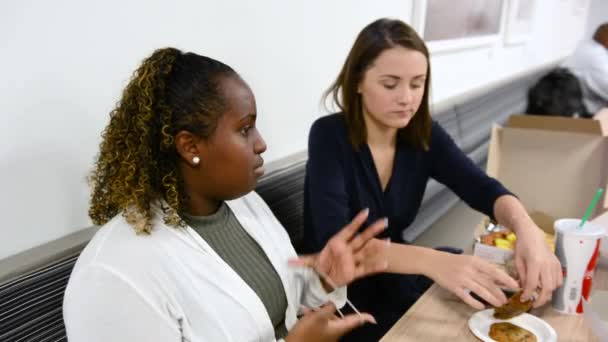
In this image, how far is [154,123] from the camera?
33.9 inches

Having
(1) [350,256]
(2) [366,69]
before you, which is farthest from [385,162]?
(1) [350,256]

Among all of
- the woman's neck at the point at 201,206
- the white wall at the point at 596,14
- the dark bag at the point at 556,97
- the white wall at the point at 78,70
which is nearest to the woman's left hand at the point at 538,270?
the woman's neck at the point at 201,206

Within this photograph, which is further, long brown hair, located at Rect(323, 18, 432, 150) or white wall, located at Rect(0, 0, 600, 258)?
long brown hair, located at Rect(323, 18, 432, 150)

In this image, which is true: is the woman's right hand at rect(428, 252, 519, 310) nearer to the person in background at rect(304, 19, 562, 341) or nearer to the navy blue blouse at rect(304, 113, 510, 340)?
the person in background at rect(304, 19, 562, 341)

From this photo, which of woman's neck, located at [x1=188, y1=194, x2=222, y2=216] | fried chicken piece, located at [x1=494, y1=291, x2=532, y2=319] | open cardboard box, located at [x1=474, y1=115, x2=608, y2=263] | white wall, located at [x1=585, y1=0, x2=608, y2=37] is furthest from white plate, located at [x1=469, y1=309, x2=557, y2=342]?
white wall, located at [x1=585, y1=0, x2=608, y2=37]

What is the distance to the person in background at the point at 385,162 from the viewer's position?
52.1 inches

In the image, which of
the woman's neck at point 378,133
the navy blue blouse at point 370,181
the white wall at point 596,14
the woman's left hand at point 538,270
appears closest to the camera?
the woman's left hand at point 538,270

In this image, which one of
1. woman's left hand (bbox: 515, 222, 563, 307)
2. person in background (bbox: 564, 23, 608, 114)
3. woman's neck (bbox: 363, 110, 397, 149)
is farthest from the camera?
person in background (bbox: 564, 23, 608, 114)

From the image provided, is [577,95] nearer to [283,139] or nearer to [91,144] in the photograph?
[283,139]

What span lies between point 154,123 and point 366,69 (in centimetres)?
70

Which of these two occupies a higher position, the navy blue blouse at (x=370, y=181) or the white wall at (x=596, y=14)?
the white wall at (x=596, y=14)

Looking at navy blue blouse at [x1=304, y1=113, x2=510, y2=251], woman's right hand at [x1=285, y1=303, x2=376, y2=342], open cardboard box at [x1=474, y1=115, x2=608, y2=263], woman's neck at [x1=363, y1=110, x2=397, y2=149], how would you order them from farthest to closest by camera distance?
open cardboard box at [x1=474, y1=115, x2=608, y2=263] → woman's neck at [x1=363, y1=110, x2=397, y2=149] → navy blue blouse at [x1=304, y1=113, x2=510, y2=251] → woman's right hand at [x1=285, y1=303, x2=376, y2=342]

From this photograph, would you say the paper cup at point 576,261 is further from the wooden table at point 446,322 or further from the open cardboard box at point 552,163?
the open cardboard box at point 552,163

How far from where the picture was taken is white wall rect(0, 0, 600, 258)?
100 centimetres
